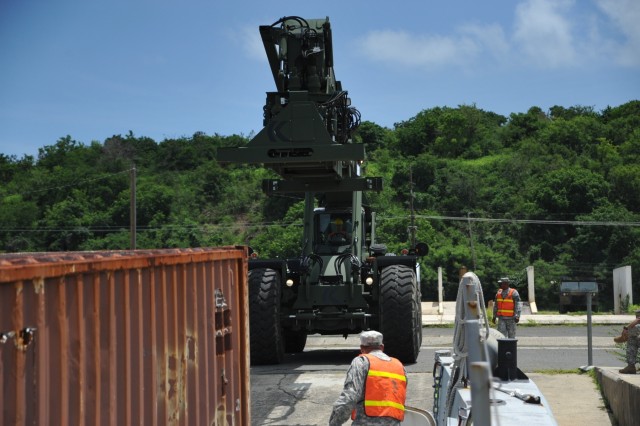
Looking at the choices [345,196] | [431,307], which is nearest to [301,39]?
[345,196]

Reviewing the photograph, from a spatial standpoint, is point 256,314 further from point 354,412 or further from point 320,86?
point 354,412

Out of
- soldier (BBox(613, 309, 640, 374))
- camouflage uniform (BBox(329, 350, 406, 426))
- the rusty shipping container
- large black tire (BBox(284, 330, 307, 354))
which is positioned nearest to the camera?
the rusty shipping container

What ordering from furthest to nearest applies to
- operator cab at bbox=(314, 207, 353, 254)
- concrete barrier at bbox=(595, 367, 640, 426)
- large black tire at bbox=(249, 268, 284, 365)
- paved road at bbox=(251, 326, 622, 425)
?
1. operator cab at bbox=(314, 207, 353, 254)
2. large black tire at bbox=(249, 268, 284, 365)
3. paved road at bbox=(251, 326, 622, 425)
4. concrete barrier at bbox=(595, 367, 640, 426)

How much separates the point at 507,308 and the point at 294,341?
14.6 feet

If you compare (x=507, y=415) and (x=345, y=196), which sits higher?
(x=345, y=196)

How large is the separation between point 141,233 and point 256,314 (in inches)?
2235

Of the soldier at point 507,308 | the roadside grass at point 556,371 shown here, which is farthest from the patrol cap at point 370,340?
the soldier at point 507,308

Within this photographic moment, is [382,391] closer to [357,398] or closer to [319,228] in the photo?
[357,398]

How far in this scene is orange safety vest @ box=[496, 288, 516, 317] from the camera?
1809cm

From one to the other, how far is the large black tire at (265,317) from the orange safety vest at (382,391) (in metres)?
8.73

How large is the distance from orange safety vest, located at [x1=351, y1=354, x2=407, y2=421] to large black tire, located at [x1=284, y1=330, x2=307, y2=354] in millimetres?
11249

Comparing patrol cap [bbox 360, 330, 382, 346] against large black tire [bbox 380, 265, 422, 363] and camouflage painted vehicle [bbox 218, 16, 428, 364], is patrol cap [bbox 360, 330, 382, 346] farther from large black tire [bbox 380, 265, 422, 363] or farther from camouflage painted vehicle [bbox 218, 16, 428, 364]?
large black tire [bbox 380, 265, 422, 363]

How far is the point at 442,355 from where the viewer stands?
948 cm

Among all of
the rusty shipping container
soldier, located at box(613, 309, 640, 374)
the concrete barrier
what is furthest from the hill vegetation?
the rusty shipping container
